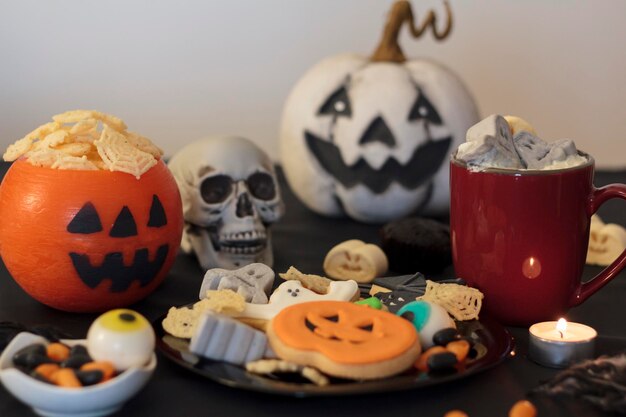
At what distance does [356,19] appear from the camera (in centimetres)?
170

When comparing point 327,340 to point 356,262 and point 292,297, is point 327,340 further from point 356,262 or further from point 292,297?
point 356,262

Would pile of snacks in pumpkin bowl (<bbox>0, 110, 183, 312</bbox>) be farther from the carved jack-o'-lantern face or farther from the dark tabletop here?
the carved jack-o'-lantern face

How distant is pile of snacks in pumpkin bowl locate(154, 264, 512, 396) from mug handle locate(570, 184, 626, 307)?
10cm

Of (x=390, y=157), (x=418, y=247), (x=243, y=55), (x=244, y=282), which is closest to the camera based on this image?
(x=244, y=282)

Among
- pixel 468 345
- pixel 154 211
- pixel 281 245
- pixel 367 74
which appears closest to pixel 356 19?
pixel 367 74

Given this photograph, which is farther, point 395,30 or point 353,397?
point 395,30

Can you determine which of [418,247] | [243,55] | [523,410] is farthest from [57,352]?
[243,55]

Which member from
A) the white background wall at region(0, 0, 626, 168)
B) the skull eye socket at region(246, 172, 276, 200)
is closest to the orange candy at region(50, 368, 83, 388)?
the skull eye socket at region(246, 172, 276, 200)

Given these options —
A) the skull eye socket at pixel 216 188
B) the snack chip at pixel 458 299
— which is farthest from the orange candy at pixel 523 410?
the skull eye socket at pixel 216 188

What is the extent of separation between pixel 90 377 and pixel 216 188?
43 centimetres

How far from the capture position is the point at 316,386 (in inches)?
25.5

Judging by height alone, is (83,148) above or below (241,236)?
above

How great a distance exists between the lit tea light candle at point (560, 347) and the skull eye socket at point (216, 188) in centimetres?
41

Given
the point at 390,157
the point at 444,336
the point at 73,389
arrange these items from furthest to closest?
the point at 390,157
the point at 444,336
the point at 73,389
